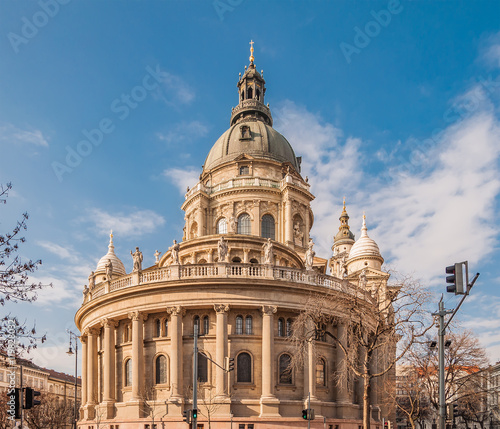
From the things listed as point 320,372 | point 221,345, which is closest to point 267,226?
point 320,372

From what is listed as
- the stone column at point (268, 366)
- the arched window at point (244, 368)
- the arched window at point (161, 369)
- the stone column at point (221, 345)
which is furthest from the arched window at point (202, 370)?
the stone column at point (268, 366)

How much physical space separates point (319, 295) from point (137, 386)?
49.9 ft

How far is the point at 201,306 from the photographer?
38438mm

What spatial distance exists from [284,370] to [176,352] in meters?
8.25

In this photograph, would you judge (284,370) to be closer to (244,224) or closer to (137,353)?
(137,353)

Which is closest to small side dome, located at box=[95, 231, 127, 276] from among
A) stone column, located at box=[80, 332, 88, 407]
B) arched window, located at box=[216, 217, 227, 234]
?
arched window, located at box=[216, 217, 227, 234]

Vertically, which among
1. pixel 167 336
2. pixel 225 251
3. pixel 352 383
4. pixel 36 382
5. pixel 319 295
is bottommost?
pixel 36 382

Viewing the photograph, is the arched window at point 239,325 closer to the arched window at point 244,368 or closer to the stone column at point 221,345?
the arched window at point 244,368

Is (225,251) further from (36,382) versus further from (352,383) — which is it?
(36,382)

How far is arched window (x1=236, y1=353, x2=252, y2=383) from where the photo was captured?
1502 inches

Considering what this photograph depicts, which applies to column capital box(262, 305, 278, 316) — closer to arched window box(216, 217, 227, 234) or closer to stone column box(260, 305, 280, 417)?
stone column box(260, 305, 280, 417)

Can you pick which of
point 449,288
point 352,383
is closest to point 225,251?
point 352,383

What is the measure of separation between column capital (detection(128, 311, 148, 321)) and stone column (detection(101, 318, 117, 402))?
3.42 meters

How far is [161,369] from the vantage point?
39.4 meters
